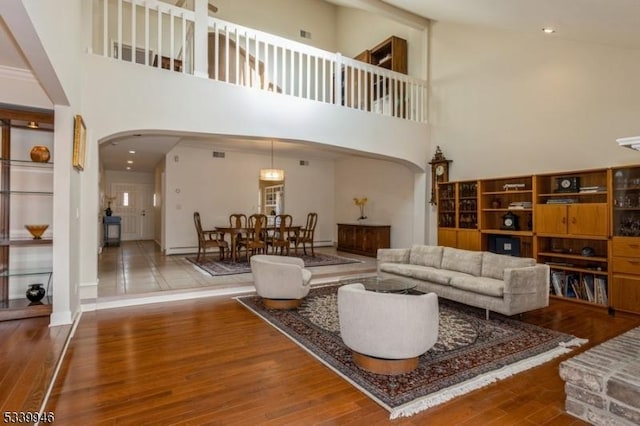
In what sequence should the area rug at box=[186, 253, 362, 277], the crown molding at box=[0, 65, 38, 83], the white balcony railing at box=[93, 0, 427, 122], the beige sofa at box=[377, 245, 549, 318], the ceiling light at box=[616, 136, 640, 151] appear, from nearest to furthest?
the ceiling light at box=[616, 136, 640, 151]
the crown molding at box=[0, 65, 38, 83]
the beige sofa at box=[377, 245, 549, 318]
the white balcony railing at box=[93, 0, 427, 122]
the area rug at box=[186, 253, 362, 277]

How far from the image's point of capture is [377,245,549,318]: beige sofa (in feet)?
12.3

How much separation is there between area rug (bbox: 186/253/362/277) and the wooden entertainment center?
228cm

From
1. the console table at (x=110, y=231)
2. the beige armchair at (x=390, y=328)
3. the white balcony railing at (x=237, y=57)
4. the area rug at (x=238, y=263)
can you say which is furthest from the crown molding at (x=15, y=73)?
the console table at (x=110, y=231)

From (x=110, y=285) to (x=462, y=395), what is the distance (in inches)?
188

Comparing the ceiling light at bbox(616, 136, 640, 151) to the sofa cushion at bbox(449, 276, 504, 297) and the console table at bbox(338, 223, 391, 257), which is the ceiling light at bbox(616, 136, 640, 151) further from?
the console table at bbox(338, 223, 391, 257)

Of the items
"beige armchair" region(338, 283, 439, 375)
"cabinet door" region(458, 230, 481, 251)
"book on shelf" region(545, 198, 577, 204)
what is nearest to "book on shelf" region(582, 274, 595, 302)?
"book on shelf" region(545, 198, 577, 204)

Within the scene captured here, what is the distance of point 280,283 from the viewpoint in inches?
163

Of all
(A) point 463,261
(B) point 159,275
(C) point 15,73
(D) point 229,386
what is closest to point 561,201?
(A) point 463,261

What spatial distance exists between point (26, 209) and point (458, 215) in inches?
243

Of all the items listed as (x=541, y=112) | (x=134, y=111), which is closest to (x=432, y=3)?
(x=541, y=112)

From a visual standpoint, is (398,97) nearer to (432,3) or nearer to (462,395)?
(432,3)

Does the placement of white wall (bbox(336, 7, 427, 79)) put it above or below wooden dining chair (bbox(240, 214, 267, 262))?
above

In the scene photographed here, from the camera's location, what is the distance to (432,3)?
497 centimetres

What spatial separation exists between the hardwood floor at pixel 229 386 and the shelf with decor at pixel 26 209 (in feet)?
2.97
